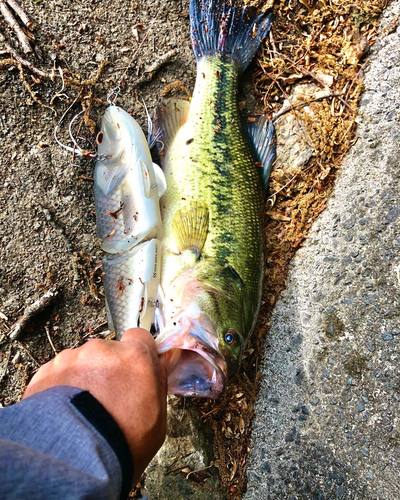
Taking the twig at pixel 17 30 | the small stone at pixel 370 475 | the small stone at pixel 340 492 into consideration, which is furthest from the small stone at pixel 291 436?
the twig at pixel 17 30

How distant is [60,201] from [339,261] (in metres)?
2.27

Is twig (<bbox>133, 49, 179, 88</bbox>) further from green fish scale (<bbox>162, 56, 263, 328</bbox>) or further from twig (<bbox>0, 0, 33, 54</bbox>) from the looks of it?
twig (<bbox>0, 0, 33, 54</bbox>)

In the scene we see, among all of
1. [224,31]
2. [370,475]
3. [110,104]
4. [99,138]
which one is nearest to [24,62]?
[110,104]

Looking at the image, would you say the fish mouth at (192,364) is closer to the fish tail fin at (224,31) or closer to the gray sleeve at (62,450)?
the gray sleeve at (62,450)

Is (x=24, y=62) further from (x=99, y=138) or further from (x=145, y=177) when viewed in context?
(x=145, y=177)

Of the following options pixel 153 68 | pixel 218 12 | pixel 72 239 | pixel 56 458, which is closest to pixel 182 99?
pixel 153 68

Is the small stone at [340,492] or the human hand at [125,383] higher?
the human hand at [125,383]

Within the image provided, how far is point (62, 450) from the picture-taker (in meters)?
1.42

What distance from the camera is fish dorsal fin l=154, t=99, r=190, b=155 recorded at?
3.30m

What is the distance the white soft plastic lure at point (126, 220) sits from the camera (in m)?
2.80

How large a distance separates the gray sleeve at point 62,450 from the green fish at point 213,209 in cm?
90

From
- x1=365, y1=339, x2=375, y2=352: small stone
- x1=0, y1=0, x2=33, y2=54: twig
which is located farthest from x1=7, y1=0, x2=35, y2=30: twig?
x1=365, y1=339, x2=375, y2=352: small stone

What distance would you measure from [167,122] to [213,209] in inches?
34.1

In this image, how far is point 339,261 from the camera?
3.20 m
